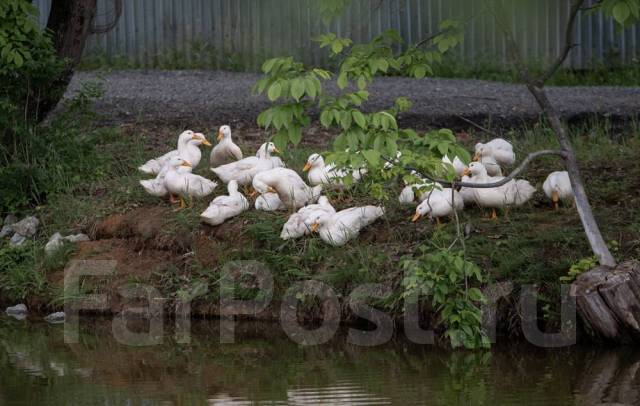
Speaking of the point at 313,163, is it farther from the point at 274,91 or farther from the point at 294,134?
the point at 274,91

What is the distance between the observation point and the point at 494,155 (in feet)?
32.9

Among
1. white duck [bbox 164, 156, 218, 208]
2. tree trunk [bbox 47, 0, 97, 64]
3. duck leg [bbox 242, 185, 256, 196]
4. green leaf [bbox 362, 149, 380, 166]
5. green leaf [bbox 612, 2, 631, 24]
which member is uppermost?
green leaf [bbox 612, 2, 631, 24]

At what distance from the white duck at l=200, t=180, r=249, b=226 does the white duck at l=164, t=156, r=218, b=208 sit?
0.34 meters

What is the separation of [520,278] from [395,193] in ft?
5.73

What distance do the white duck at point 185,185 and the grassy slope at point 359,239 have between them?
149 mm

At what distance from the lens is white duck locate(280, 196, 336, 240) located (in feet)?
30.3

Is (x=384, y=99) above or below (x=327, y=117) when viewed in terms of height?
below

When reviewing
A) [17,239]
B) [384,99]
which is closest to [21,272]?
[17,239]

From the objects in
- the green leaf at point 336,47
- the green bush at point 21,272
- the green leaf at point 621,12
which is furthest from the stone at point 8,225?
the green leaf at point 621,12

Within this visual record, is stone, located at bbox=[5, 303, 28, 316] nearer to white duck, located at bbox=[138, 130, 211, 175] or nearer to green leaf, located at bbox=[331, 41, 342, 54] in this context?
white duck, located at bbox=[138, 130, 211, 175]

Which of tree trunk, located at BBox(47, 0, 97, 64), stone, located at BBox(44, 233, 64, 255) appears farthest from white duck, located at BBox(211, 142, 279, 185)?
tree trunk, located at BBox(47, 0, 97, 64)

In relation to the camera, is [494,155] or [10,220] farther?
[10,220]

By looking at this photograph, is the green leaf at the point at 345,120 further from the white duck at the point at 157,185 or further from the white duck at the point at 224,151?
the white duck at the point at 224,151

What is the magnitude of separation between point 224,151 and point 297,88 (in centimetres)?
381
